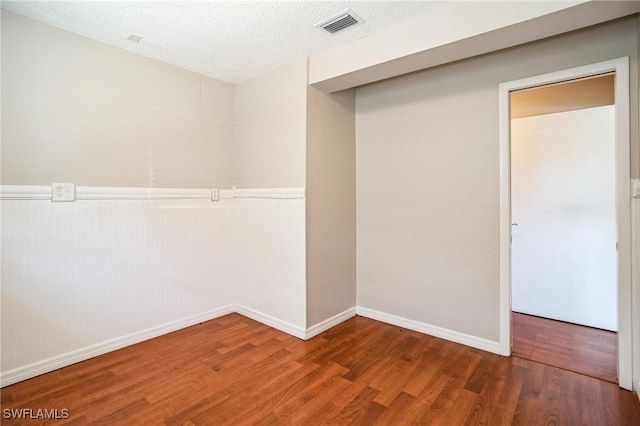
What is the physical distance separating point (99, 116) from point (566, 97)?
432 cm

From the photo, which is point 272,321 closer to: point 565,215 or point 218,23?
point 218,23

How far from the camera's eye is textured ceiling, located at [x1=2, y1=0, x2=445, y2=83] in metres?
2.02

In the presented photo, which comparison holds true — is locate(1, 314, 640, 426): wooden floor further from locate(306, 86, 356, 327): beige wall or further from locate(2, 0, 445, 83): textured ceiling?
locate(2, 0, 445, 83): textured ceiling

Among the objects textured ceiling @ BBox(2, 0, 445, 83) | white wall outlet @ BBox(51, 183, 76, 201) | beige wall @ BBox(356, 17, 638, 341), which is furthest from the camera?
beige wall @ BBox(356, 17, 638, 341)

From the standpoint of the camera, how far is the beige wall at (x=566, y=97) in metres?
3.08

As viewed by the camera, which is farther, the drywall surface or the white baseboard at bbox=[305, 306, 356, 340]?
the white baseboard at bbox=[305, 306, 356, 340]

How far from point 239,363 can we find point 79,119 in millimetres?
2214

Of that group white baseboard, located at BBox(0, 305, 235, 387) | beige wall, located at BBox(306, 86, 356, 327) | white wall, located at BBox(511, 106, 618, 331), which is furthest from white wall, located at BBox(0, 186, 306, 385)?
white wall, located at BBox(511, 106, 618, 331)

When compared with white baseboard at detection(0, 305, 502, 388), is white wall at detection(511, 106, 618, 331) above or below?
above

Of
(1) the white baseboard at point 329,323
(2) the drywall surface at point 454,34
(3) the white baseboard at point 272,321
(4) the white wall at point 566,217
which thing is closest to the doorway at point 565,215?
(4) the white wall at point 566,217

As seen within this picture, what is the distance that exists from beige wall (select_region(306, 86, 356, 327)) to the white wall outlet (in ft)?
5.92

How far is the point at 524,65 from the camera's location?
93.8 inches

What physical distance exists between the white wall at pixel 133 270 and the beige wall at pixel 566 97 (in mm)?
2618

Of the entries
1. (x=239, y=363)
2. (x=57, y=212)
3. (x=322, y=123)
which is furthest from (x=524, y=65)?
(x=57, y=212)
